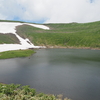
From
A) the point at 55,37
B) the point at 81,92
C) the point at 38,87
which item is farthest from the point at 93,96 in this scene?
the point at 55,37

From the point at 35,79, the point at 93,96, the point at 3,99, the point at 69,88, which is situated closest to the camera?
the point at 3,99

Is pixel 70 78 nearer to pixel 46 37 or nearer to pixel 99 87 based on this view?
pixel 99 87

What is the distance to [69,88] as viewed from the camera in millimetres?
20453

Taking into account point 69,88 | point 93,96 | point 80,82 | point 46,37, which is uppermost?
point 46,37

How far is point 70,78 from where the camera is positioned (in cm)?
2509

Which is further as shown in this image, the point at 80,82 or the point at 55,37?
the point at 55,37

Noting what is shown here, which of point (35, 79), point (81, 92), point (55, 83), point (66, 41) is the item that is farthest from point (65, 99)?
point (66, 41)

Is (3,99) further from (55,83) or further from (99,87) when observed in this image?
(99,87)

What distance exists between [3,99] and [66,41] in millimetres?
83955

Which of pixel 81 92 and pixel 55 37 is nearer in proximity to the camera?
pixel 81 92

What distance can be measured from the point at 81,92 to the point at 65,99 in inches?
150

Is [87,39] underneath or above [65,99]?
above

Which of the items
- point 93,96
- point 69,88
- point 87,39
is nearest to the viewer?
point 93,96

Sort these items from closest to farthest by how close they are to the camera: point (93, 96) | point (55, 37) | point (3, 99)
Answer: point (3, 99) → point (93, 96) → point (55, 37)
